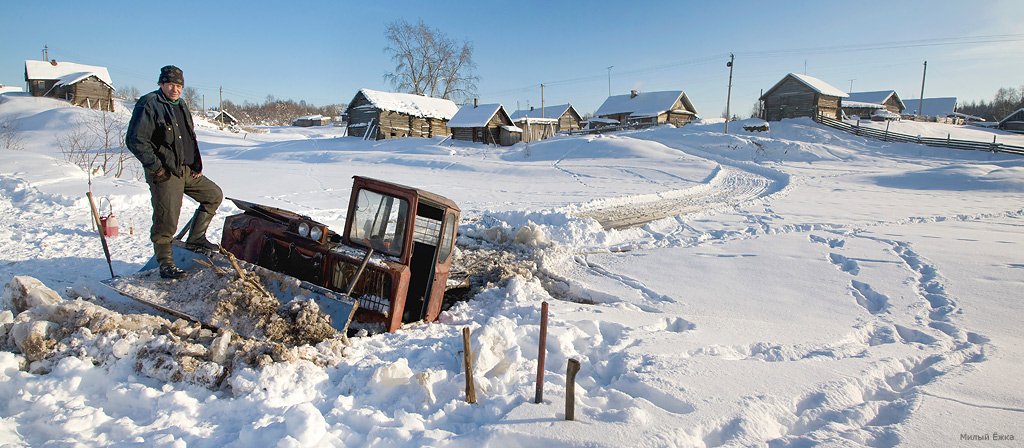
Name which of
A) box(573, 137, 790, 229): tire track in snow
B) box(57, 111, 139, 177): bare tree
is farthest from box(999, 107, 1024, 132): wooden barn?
box(57, 111, 139, 177): bare tree

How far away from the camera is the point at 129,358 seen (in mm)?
3703

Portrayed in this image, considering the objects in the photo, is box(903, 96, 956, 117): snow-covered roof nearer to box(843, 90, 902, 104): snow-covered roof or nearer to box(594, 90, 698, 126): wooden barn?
box(843, 90, 902, 104): snow-covered roof

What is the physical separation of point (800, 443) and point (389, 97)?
4335cm

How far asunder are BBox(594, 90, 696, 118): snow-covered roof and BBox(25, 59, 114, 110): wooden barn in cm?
4550

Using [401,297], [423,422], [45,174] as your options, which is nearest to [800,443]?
[423,422]

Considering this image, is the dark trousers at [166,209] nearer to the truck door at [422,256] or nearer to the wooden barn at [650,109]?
the truck door at [422,256]

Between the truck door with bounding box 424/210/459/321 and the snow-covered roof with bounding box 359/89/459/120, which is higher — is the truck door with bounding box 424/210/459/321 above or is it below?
below

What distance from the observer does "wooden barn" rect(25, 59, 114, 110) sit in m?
45.7

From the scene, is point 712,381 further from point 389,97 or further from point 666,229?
point 389,97

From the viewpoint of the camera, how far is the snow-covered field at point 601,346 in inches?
132

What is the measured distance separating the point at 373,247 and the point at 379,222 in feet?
0.83

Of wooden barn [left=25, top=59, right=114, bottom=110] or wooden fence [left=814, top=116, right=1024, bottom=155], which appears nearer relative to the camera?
wooden fence [left=814, top=116, right=1024, bottom=155]

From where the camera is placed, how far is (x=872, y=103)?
170 ft

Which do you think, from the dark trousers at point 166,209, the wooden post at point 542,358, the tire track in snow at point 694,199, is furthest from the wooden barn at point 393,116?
the wooden post at point 542,358
